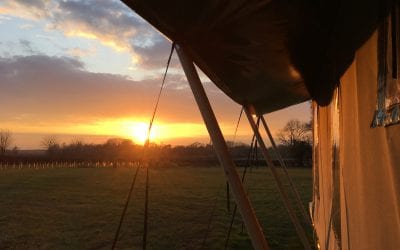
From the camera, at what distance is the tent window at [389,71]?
1.33 meters

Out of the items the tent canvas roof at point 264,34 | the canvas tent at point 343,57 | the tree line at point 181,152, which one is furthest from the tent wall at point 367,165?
the tree line at point 181,152

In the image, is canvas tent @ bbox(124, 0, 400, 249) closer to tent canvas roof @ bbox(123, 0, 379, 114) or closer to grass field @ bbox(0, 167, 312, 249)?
tent canvas roof @ bbox(123, 0, 379, 114)

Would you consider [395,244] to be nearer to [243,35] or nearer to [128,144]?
[243,35]

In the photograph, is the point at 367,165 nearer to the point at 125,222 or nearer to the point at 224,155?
the point at 224,155

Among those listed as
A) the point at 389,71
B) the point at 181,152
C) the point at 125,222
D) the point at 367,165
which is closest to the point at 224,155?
the point at 367,165

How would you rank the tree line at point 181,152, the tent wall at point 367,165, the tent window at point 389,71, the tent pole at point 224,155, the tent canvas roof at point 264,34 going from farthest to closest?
the tree line at point 181,152
the tent pole at point 224,155
the tent canvas roof at point 264,34
the tent wall at point 367,165
the tent window at point 389,71

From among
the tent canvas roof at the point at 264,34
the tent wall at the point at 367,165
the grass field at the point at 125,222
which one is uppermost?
the tent canvas roof at the point at 264,34

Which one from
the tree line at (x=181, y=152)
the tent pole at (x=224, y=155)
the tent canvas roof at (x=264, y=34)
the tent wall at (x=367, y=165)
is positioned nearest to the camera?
the tent wall at (x=367, y=165)

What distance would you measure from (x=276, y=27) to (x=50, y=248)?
6.41m

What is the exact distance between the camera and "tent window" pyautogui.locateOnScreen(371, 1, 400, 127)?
133 cm

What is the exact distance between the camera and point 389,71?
1.41 meters

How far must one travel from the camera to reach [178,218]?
10570mm

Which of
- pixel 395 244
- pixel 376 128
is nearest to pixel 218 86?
pixel 376 128

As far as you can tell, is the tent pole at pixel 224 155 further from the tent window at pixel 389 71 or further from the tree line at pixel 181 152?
the tree line at pixel 181 152
